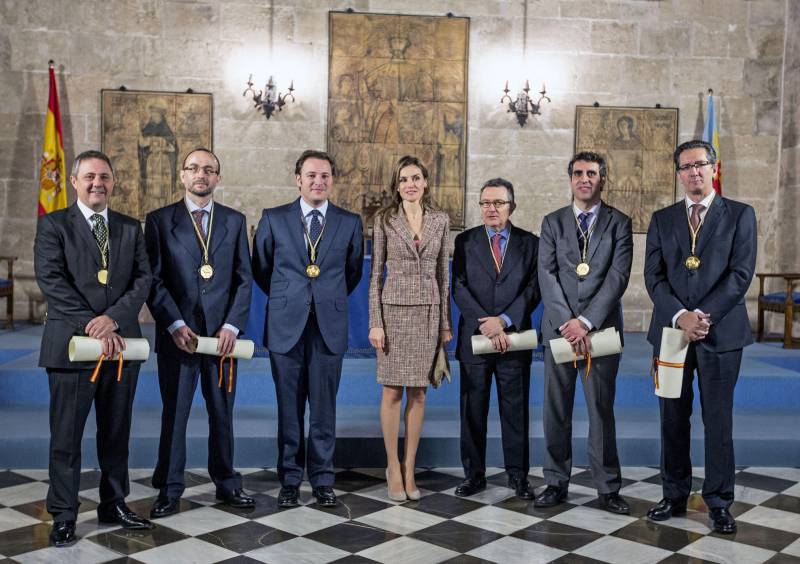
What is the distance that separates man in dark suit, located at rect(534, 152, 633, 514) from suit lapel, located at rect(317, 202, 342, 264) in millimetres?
1089

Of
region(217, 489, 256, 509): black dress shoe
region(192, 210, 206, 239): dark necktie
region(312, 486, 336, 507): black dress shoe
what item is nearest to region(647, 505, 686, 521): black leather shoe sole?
region(312, 486, 336, 507): black dress shoe

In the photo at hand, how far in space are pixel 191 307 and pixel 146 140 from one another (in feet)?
17.3

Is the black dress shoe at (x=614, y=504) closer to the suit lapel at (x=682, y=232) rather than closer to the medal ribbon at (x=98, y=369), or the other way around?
the suit lapel at (x=682, y=232)

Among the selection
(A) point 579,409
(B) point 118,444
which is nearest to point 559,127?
(A) point 579,409

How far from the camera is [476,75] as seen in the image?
9164 mm

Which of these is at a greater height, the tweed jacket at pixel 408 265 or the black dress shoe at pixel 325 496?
the tweed jacket at pixel 408 265

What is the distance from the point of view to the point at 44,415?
217 inches

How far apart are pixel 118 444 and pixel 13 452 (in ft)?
4.48

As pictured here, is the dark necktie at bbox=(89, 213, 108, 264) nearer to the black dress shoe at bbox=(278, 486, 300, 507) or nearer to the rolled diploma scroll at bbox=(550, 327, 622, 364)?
the black dress shoe at bbox=(278, 486, 300, 507)

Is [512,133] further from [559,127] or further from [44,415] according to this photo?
[44,415]

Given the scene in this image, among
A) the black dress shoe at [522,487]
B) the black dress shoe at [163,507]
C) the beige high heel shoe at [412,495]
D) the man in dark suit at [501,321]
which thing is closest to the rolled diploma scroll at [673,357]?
the man in dark suit at [501,321]

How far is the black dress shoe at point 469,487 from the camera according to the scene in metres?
4.49

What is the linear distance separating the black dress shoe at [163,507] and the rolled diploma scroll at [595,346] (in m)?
2.03

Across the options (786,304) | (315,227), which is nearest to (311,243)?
(315,227)
